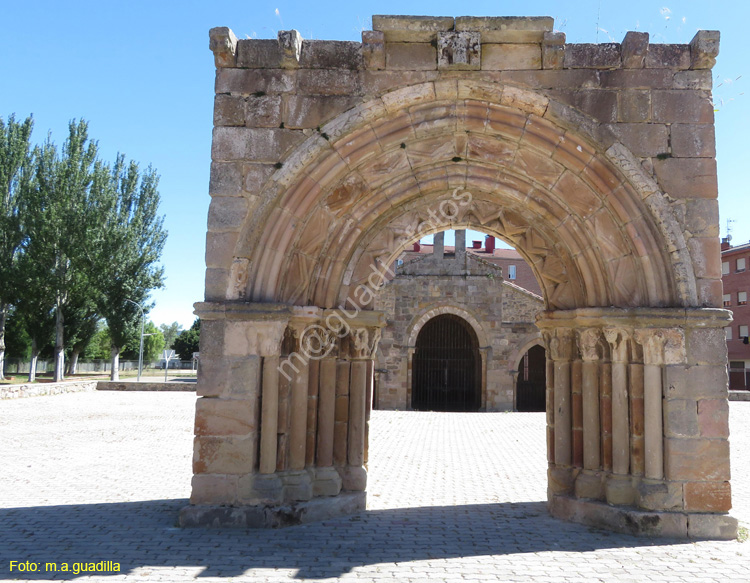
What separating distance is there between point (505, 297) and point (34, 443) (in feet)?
50.0

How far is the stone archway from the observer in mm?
5121

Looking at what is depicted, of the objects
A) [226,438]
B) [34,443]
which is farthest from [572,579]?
[34,443]

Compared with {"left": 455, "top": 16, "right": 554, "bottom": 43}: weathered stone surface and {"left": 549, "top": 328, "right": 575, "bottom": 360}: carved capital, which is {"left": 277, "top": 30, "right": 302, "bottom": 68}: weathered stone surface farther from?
{"left": 549, "top": 328, "right": 575, "bottom": 360}: carved capital

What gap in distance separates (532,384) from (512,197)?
56.2ft

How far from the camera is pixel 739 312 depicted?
30.7m

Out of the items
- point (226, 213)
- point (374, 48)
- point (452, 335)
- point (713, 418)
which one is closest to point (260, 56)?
point (374, 48)

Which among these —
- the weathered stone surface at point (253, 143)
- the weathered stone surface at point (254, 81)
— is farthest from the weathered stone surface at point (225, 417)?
the weathered stone surface at point (254, 81)

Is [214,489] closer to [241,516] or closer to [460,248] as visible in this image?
[241,516]

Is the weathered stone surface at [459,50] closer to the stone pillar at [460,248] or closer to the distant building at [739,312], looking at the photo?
the stone pillar at [460,248]

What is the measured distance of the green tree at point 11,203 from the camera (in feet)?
84.3

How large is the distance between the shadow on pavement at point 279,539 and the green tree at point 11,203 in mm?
24203

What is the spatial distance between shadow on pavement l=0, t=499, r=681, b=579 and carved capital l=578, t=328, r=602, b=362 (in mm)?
1611

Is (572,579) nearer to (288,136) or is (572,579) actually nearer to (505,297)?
(288,136)

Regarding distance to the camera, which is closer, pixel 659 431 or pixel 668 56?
pixel 659 431
